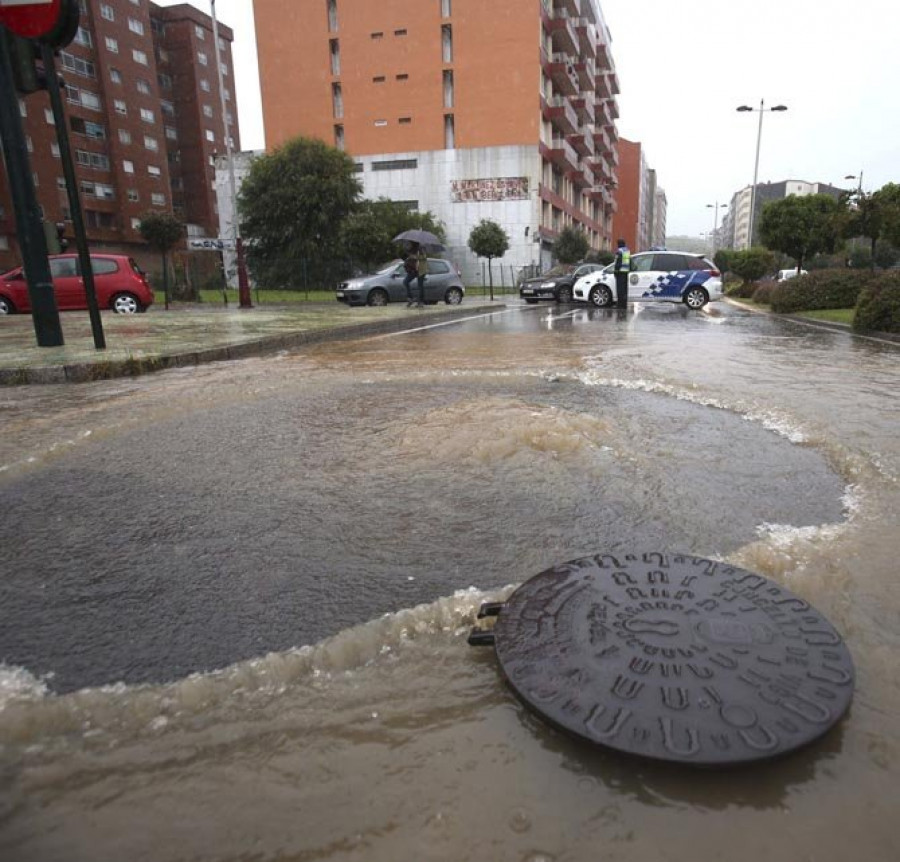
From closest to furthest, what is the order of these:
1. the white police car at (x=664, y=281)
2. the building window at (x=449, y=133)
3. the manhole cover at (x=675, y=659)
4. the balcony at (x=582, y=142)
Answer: the manhole cover at (x=675, y=659)
the white police car at (x=664, y=281)
the building window at (x=449, y=133)
the balcony at (x=582, y=142)

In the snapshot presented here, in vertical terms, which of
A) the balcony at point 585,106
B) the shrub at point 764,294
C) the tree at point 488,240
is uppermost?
the balcony at point 585,106

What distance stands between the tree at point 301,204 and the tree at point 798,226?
2084 cm

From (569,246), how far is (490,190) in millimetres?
6869

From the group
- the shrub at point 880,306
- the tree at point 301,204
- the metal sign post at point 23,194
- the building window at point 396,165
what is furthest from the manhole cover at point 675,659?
the building window at point 396,165

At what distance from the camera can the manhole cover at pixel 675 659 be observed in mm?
1485

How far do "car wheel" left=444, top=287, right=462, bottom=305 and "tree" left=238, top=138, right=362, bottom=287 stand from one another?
14573mm

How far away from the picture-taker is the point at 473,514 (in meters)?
2.97

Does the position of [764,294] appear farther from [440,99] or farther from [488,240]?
[440,99]

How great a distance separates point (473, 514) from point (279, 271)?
35993mm

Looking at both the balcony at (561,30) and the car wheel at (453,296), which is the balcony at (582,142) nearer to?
the balcony at (561,30)

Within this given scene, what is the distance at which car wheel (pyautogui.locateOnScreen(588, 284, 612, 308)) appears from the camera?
19406 mm

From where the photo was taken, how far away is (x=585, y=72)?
5650cm

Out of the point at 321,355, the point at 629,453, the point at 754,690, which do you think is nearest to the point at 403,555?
the point at 754,690

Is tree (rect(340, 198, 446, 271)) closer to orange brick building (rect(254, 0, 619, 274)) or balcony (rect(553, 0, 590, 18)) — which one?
orange brick building (rect(254, 0, 619, 274))
